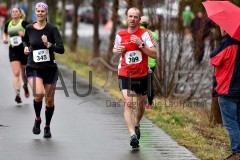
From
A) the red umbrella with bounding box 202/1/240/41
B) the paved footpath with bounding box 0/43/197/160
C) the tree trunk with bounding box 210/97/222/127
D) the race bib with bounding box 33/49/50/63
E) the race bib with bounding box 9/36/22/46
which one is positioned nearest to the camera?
the red umbrella with bounding box 202/1/240/41

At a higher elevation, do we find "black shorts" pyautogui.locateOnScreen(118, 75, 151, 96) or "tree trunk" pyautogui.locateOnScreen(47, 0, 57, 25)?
"black shorts" pyautogui.locateOnScreen(118, 75, 151, 96)

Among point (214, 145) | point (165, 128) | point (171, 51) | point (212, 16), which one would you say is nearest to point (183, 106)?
point (171, 51)

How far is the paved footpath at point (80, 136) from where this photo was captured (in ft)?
33.1

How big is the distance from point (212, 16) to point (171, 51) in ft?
27.1

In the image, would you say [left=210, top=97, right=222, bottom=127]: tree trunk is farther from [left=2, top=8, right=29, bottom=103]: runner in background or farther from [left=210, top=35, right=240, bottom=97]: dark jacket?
[left=210, top=35, right=240, bottom=97]: dark jacket

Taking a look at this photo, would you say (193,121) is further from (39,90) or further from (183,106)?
(39,90)

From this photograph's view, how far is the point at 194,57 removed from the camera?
18.2 meters

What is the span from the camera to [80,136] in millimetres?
11617

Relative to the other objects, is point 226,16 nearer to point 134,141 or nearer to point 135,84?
point 135,84

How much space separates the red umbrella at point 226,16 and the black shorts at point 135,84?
1605 millimetres

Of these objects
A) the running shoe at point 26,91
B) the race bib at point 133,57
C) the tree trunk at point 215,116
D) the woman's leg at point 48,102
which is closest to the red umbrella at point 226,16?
the race bib at point 133,57

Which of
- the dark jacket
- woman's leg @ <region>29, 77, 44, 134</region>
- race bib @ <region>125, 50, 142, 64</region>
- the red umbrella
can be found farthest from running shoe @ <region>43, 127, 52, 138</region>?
the red umbrella

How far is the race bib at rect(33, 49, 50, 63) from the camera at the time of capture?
11.2 meters

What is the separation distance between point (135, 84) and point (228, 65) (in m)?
1.84
